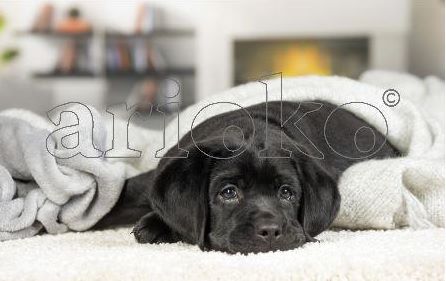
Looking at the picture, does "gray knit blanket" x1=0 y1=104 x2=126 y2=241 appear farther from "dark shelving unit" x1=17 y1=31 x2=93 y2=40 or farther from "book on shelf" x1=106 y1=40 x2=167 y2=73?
"dark shelving unit" x1=17 y1=31 x2=93 y2=40

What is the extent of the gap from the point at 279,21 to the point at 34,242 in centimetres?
531

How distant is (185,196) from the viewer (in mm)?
1519

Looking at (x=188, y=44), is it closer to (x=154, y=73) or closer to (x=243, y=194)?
(x=154, y=73)

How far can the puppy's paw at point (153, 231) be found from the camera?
1.62 metres

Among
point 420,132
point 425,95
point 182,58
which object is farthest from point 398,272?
point 182,58

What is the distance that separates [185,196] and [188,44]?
597 centimetres

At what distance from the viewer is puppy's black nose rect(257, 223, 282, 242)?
1380mm

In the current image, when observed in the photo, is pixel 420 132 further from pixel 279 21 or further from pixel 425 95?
pixel 279 21

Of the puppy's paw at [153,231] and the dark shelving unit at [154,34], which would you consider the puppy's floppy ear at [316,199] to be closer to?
the puppy's paw at [153,231]

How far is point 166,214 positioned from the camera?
1542 millimetres

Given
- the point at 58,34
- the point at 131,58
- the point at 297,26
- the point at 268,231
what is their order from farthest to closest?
the point at 58,34, the point at 131,58, the point at 297,26, the point at 268,231

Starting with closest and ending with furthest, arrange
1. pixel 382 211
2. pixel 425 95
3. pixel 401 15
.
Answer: pixel 382 211 → pixel 425 95 → pixel 401 15

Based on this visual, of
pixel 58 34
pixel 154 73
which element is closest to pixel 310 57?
pixel 154 73

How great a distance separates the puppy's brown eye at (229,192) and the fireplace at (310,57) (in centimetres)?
521
